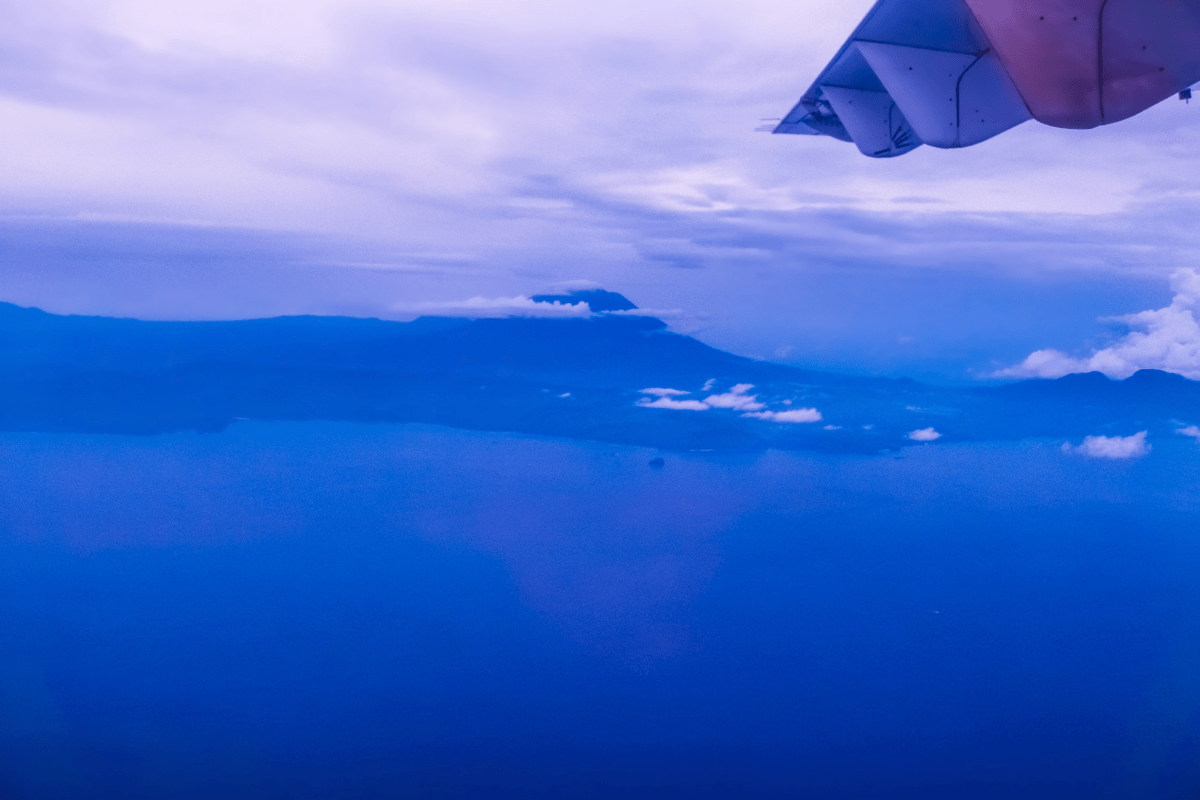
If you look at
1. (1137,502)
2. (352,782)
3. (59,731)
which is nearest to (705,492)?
(352,782)

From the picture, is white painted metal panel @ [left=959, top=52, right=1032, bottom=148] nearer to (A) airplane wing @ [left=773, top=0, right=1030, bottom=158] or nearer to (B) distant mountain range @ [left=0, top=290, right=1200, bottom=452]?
(A) airplane wing @ [left=773, top=0, right=1030, bottom=158]

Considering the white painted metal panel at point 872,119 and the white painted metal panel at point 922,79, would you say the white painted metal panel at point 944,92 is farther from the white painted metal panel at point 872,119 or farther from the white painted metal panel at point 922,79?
the white painted metal panel at point 872,119

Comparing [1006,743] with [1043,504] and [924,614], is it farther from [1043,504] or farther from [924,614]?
[1043,504]

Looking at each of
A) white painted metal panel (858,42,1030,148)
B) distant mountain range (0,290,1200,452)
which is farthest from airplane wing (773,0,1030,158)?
distant mountain range (0,290,1200,452)

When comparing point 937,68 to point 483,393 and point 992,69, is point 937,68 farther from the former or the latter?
point 483,393

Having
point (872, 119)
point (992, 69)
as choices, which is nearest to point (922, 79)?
point (992, 69)

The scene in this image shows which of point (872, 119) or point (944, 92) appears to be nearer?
point (944, 92)

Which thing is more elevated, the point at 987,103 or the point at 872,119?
the point at 872,119

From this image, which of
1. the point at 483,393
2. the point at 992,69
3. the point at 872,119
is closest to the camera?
the point at 992,69
